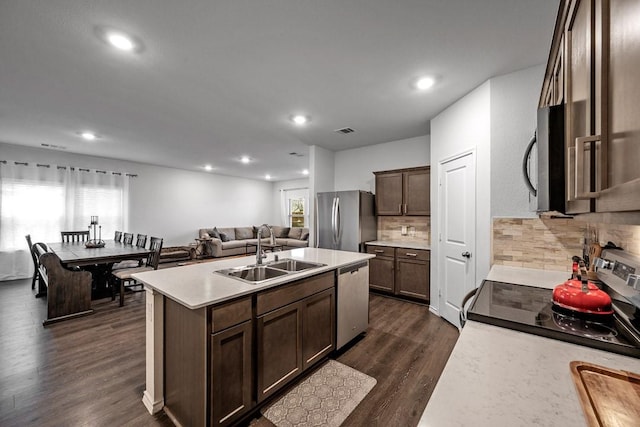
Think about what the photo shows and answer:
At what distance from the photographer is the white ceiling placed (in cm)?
167

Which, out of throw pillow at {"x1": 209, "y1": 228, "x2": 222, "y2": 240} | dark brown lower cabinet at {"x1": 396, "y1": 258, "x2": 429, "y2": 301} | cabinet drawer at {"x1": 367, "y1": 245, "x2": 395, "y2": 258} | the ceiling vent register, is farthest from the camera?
throw pillow at {"x1": 209, "y1": 228, "x2": 222, "y2": 240}

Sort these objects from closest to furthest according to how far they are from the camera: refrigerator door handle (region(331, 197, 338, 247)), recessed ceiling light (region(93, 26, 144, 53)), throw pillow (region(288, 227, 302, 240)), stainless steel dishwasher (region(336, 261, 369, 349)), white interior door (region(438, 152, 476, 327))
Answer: recessed ceiling light (region(93, 26, 144, 53)), stainless steel dishwasher (region(336, 261, 369, 349)), white interior door (region(438, 152, 476, 327)), refrigerator door handle (region(331, 197, 338, 247)), throw pillow (region(288, 227, 302, 240))

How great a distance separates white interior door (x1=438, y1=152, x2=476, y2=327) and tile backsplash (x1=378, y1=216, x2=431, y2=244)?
962 mm

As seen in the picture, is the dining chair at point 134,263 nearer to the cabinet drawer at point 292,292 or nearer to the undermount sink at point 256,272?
the undermount sink at point 256,272

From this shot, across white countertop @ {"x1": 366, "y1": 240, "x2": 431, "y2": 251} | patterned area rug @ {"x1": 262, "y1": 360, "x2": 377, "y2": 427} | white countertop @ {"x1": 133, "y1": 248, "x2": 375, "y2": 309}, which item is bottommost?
patterned area rug @ {"x1": 262, "y1": 360, "x2": 377, "y2": 427}

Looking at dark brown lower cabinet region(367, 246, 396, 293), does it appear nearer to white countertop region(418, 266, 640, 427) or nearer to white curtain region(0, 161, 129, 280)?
white countertop region(418, 266, 640, 427)

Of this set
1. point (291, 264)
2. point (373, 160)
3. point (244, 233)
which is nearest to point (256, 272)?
point (291, 264)

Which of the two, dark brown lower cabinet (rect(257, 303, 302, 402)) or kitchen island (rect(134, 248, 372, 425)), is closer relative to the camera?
kitchen island (rect(134, 248, 372, 425))

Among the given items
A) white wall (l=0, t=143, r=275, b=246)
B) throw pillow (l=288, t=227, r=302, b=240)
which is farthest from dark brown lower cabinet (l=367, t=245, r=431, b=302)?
white wall (l=0, t=143, r=275, b=246)

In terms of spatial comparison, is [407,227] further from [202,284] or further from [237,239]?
[237,239]

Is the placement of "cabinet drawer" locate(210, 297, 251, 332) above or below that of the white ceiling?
below

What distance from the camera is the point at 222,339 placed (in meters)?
1.47

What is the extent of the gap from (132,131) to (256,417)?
4335mm

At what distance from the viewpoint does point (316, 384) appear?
203 cm
